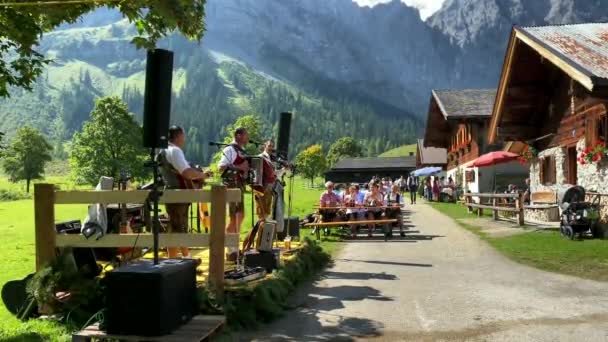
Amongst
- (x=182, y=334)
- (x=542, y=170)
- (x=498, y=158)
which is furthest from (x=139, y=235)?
(x=498, y=158)

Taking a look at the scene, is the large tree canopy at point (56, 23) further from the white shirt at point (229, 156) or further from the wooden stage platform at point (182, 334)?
the wooden stage platform at point (182, 334)

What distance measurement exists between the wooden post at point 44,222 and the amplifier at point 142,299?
1996mm

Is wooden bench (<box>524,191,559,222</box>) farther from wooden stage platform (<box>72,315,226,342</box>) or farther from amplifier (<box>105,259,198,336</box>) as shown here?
amplifier (<box>105,259,198,336</box>)

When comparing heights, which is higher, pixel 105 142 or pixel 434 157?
pixel 105 142

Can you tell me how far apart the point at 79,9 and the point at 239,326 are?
490 centimetres

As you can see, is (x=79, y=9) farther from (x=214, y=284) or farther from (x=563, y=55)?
(x=563, y=55)

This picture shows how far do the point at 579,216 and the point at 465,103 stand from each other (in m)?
20.5

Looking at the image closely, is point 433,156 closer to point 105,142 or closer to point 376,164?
point 105,142

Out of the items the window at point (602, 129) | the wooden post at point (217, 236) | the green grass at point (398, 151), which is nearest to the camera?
the wooden post at point (217, 236)

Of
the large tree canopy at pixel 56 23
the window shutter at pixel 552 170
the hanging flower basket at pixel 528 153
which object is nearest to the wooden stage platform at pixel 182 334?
the large tree canopy at pixel 56 23

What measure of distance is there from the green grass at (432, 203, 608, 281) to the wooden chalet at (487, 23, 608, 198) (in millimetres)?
2133

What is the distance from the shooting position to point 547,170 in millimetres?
18781

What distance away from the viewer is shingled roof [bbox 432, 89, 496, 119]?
102 feet

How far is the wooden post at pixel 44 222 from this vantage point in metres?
6.16
